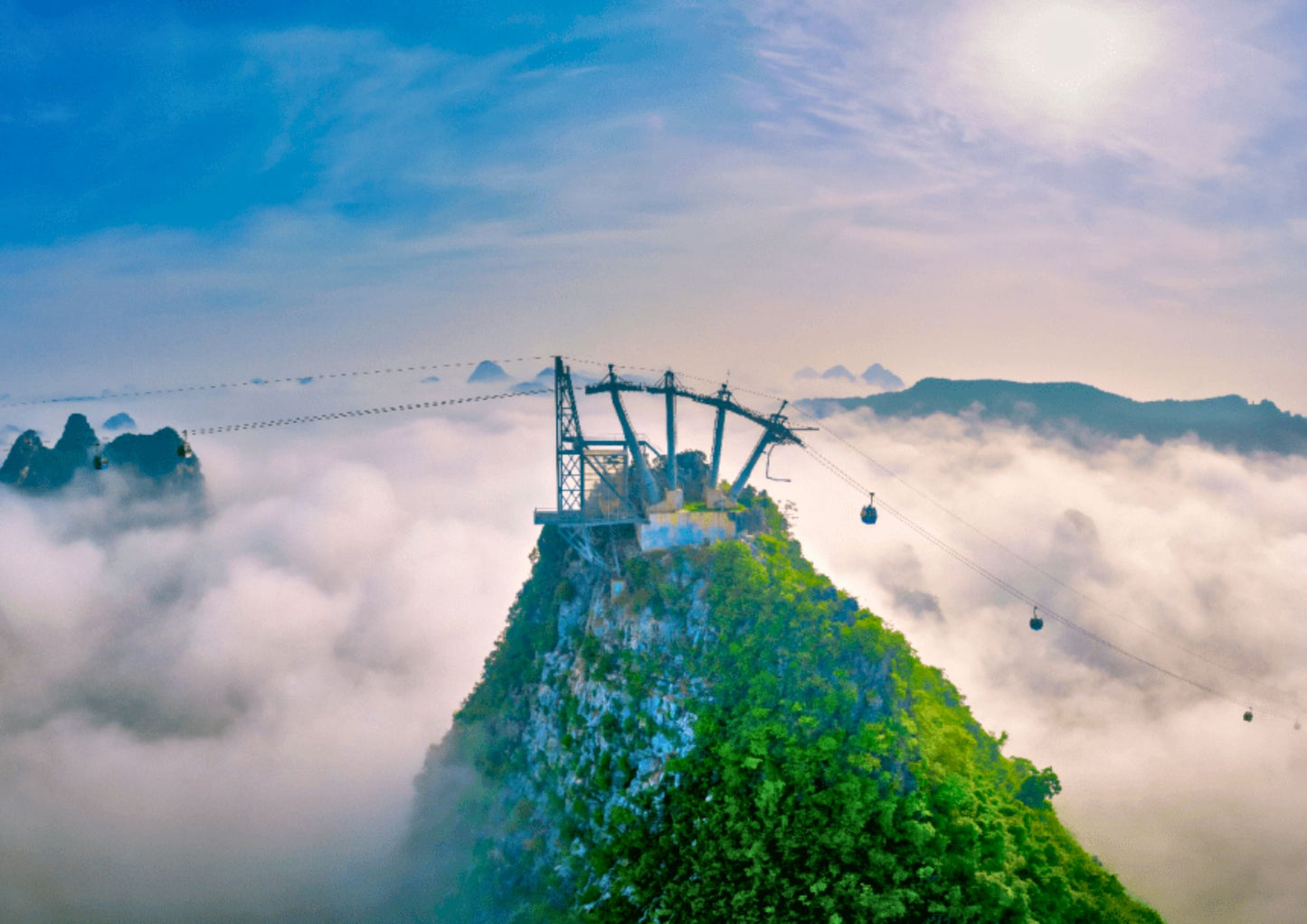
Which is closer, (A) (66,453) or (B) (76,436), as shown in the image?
(B) (76,436)

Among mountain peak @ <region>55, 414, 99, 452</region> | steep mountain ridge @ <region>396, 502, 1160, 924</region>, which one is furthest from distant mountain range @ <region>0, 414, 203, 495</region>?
steep mountain ridge @ <region>396, 502, 1160, 924</region>

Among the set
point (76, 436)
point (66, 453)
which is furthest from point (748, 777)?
point (66, 453)

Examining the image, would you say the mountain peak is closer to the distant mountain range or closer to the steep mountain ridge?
the distant mountain range

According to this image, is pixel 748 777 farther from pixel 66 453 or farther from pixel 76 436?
pixel 66 453

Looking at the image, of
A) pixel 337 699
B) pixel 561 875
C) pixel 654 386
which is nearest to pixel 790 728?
pixel 561 875

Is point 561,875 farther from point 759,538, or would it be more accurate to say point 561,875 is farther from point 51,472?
point 51,472

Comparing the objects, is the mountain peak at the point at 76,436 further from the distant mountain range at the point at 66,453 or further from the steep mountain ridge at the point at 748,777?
the steep mountain ridge at the point at 748,777

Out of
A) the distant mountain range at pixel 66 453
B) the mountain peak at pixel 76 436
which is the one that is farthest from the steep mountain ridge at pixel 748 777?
the mountain peak at pixel 76 436

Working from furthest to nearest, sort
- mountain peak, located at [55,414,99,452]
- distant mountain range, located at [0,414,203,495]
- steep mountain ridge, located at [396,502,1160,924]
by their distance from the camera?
1. mountain peak, located at [55,414,99,452]
2. distant mountain range, located at [0,414,203,495]
3. steep mountain ridge, located at [396,502,1160,924]
